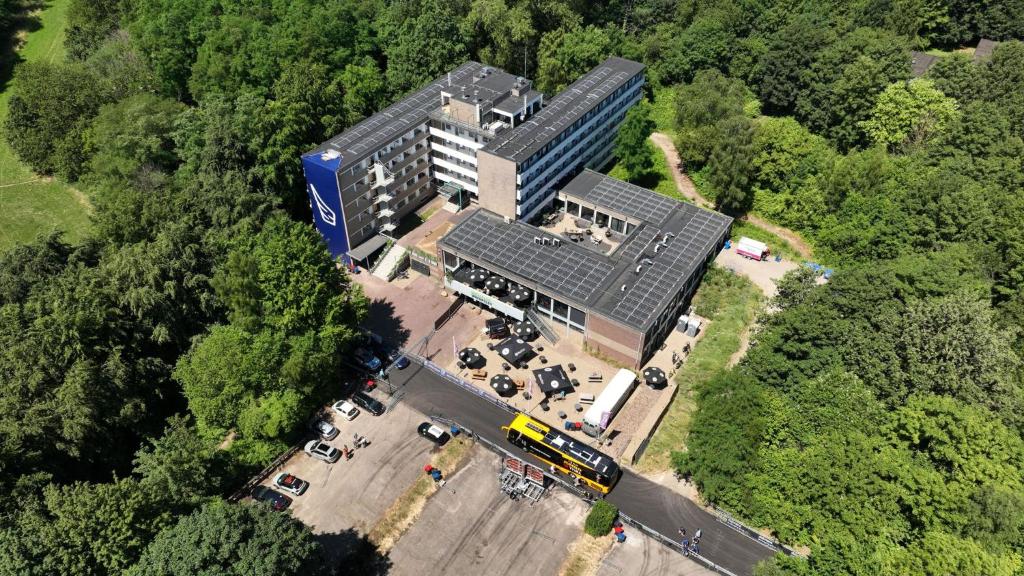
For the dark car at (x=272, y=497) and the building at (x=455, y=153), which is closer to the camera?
the dark car at (x=272, y=497)

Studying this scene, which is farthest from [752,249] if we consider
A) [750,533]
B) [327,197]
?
[327,197]

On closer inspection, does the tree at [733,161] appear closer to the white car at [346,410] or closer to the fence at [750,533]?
the fence at [750,533]

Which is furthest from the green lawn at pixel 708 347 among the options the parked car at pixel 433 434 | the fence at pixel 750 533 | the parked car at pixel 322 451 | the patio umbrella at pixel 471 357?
the parked car at pixel 322 451

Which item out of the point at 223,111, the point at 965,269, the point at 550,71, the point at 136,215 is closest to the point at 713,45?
the point at 550,71

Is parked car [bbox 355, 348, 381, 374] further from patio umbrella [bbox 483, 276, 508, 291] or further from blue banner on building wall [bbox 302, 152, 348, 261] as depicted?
blue banner on building wall [bbox 302, 152, 348, 261]

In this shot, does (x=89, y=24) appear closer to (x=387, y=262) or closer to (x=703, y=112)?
(x=387, y=262)

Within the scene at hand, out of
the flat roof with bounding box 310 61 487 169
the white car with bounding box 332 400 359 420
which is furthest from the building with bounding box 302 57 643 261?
the white car with bounding box 332 400 359 420
